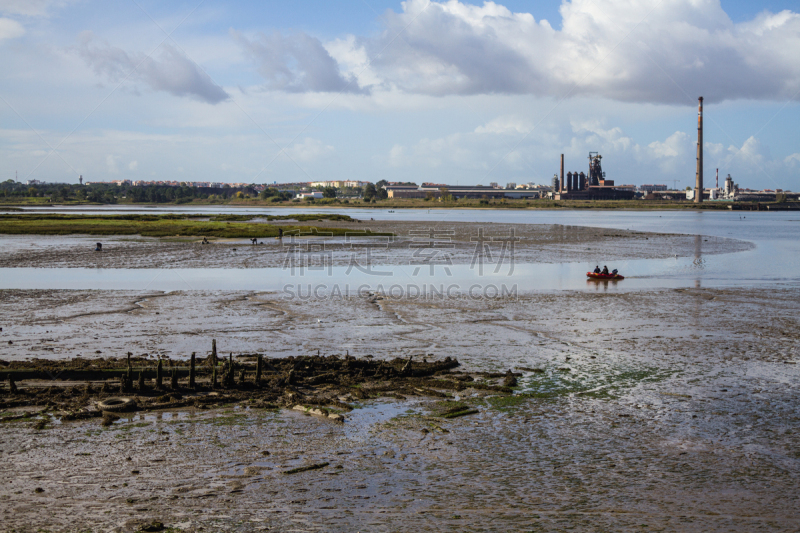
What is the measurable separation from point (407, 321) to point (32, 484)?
602 inches

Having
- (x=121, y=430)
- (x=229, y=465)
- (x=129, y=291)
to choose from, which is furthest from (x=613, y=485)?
(x=129, y=291)

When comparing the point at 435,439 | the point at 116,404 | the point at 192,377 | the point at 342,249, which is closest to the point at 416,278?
the point at 342,249

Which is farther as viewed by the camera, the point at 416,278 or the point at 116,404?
the point at 416,278

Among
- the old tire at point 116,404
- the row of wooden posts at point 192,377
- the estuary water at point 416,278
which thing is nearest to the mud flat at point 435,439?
the row of wooden posts at point 192,377

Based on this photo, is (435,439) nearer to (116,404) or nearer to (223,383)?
(223,383)

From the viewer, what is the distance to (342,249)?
184 feet

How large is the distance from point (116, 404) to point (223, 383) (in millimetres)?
2344

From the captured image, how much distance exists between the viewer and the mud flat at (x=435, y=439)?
9.26 m

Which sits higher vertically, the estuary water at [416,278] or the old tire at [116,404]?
the estuary water at [416,278]

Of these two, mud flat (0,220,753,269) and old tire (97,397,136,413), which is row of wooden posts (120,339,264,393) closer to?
old tire (97,397,136,413)

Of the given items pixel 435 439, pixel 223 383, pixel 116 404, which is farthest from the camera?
pixel 223 383

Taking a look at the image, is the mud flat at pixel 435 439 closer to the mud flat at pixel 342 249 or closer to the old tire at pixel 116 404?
the old tire at pixel 116 404

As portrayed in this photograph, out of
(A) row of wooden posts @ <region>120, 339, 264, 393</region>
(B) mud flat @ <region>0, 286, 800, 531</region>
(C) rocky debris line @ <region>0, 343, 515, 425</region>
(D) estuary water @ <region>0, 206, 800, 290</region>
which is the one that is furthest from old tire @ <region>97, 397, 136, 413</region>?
(D) estuary water @ <region>0, 206, 800, 290</region>

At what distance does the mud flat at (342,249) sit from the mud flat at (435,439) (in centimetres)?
2378
